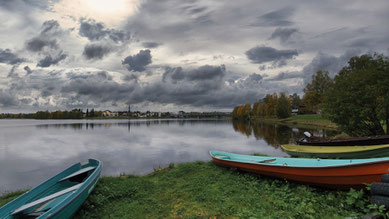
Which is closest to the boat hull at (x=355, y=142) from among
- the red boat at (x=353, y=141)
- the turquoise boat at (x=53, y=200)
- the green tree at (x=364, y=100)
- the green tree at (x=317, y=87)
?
the red boat at (x=353, y=141)

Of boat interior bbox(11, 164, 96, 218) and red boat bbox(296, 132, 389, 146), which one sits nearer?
boat interior bbox(11, 164, 96, 218)

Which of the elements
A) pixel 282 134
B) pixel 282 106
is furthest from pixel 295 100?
pixel 282 134

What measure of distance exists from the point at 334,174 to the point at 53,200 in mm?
9238

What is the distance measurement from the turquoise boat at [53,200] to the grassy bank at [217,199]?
2.50 ft

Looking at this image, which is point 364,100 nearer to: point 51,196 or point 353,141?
point 353,141

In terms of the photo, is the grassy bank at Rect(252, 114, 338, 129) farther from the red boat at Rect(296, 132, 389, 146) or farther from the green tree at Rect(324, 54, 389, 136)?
the red boat at Rect(296, 132, 389, 146)

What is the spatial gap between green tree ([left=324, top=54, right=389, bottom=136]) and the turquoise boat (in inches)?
745

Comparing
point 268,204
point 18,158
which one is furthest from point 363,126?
point 18,158

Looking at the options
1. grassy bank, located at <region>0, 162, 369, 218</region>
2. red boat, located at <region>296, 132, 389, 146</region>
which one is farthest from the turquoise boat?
red boat, located at <region>296, 132, 389, 146</region>

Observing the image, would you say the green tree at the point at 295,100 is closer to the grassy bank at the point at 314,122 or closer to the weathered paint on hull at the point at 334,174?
the grassy bank at the point at 314,122

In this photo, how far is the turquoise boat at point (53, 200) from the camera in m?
5.30

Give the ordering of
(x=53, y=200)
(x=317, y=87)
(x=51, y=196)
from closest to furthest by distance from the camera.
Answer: (x=51, y=196), (x=53, y=200), (x=317, y=87)

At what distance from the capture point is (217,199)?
22.1 ft

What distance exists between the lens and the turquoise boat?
5.30m
